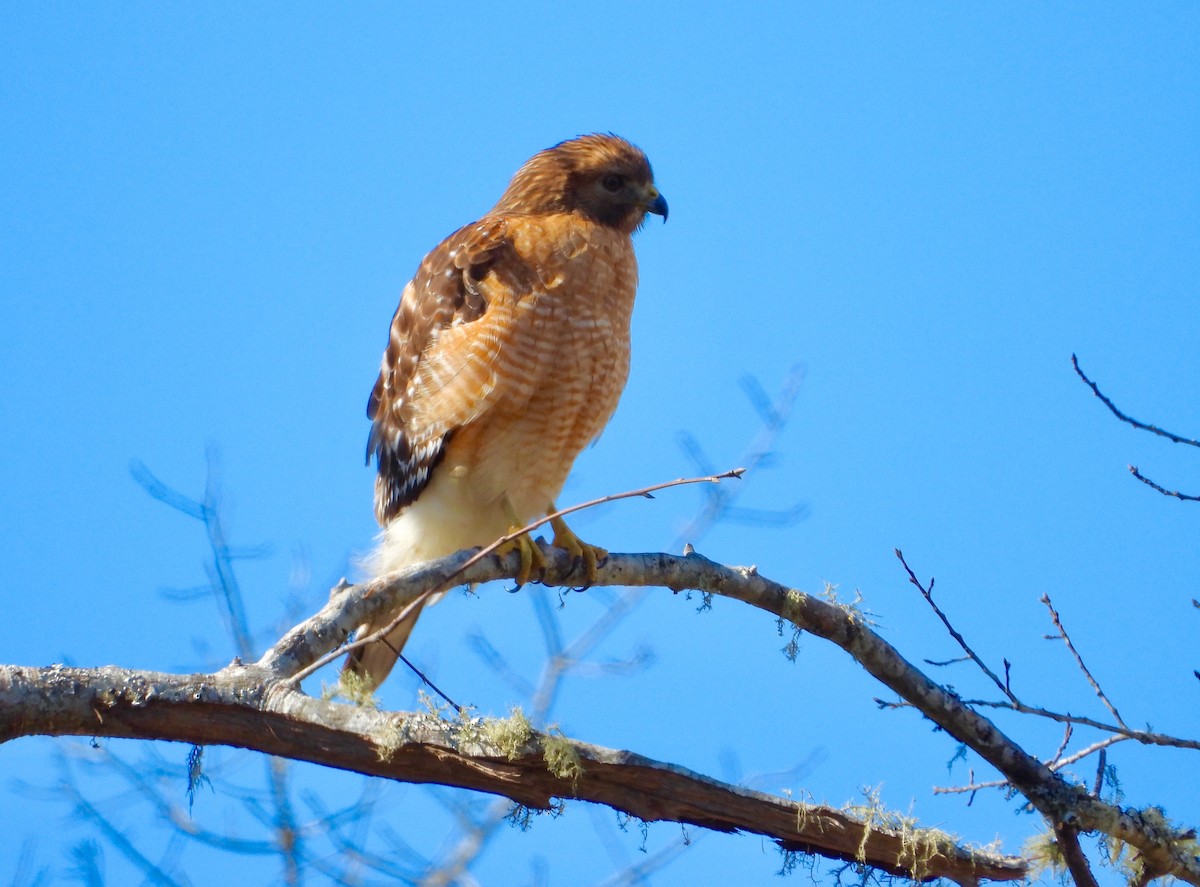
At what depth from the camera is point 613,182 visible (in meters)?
4.84

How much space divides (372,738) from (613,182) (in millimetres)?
2740

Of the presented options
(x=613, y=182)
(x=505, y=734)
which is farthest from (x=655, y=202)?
(x=505, y=734)

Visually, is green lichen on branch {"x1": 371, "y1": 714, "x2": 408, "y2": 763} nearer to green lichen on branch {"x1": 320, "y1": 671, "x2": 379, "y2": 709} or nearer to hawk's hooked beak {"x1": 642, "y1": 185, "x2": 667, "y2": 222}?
green lichen on branch {"x1": 320, "y1": 671, "x2": 379, "y2": 709}

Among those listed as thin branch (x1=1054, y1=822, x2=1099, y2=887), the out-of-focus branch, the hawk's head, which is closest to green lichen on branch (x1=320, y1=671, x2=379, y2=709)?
the out-of-focus branch

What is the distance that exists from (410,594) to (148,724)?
27.6 inches

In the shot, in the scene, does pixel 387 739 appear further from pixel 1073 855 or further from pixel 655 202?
pixel 655 202

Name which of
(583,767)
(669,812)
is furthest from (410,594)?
(669,812)

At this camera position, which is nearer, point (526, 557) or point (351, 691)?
point (351, 691)

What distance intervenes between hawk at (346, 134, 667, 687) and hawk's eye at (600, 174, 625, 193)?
0.46 ft

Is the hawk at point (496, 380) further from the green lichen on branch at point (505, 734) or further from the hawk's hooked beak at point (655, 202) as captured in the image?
the green lichen on branch at point (505, 734)

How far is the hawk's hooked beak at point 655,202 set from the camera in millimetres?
4844

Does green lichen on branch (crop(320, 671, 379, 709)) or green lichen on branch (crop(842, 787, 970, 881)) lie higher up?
green lichen on branch (crop(320, 671, 379, 709))

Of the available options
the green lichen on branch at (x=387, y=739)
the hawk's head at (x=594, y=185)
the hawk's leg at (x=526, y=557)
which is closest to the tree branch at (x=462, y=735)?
the green lichen on branch at (x=387, y=739)

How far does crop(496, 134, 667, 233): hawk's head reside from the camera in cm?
475
